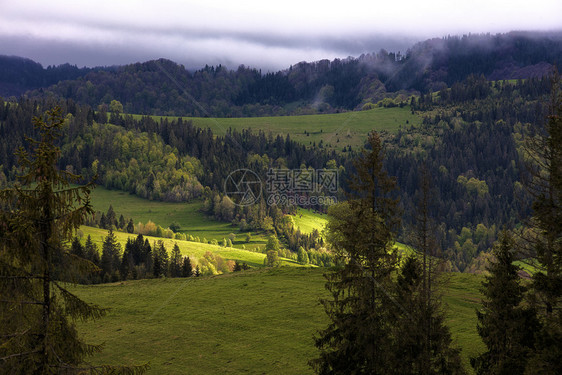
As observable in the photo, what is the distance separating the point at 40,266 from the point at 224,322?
4053 centimetres

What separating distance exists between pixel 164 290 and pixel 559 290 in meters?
60.2

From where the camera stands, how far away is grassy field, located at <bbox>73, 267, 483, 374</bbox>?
43156 millimetres

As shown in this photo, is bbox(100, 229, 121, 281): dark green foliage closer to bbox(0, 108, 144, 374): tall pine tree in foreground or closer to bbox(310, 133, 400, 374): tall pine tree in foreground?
bbox(310, 133, 400, 374): tall pine tree in foreground

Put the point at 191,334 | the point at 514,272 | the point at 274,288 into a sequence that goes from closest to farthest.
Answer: the point at 514,272 < the point at 191,334 < the point at 274,288

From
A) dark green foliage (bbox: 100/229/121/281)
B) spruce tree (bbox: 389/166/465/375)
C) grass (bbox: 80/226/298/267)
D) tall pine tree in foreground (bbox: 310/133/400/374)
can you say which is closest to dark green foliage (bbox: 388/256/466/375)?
spruce tree (bbox: 389/166/465/375)

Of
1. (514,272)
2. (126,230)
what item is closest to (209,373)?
(514,272)

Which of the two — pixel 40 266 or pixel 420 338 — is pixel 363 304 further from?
pixel 40 266

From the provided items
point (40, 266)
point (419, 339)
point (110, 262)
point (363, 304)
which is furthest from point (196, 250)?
point (40, 266)

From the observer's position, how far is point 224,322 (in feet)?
178

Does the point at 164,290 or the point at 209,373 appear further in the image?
the point at 164,290

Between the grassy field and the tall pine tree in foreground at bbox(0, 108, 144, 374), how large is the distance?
2656 cm

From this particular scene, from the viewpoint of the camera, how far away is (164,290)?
7200 centimetres

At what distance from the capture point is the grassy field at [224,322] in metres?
43.2

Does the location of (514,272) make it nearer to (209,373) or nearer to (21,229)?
(209,373)
